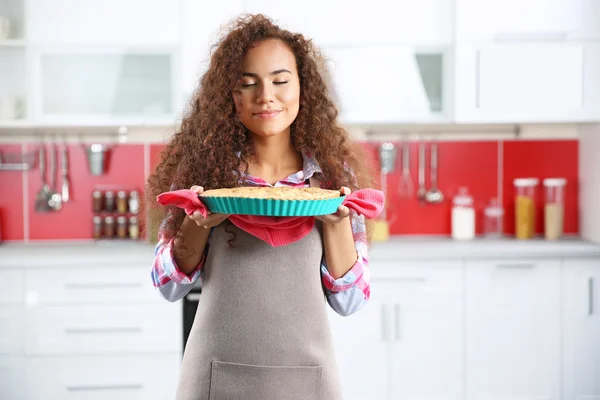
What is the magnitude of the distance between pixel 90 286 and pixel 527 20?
210 centimetres

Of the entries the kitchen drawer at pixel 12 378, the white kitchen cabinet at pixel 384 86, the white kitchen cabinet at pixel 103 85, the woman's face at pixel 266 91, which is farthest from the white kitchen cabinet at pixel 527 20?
the kitchen drawer at pixel 12 378

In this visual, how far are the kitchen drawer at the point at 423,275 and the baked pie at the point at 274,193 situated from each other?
1764 mm

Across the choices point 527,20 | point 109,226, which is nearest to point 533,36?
point 527,20

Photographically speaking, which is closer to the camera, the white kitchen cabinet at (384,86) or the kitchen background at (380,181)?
the kitchen background at (380,181)

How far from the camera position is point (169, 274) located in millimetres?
1281

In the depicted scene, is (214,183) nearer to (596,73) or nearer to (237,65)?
(237,65)

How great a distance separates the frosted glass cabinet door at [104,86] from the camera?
313 cm

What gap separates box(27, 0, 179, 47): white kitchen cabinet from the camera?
122 inches

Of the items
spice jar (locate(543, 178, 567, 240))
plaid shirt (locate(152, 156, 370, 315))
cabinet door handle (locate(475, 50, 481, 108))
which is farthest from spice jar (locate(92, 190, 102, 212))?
plaid shirt (locate(152, 156, 370, 315))

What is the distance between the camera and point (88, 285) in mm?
2912

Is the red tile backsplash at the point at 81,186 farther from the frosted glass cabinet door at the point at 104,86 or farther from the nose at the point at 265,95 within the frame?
the nose at the point at 265,95

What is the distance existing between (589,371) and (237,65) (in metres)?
2.36

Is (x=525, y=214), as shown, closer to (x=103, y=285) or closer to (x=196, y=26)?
(x=196, y=26)

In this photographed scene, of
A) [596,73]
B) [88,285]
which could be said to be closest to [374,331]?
[88,285]
